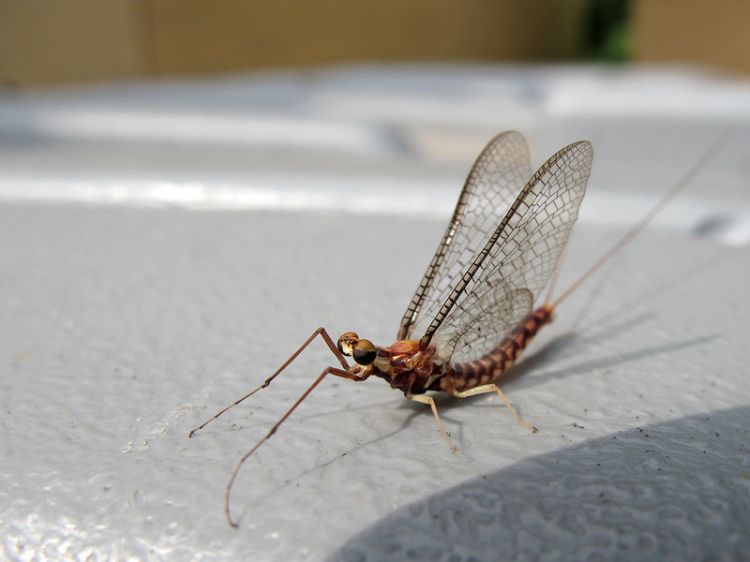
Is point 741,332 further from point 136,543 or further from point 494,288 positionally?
point 136,543

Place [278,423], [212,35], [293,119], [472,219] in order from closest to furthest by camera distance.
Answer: [278,423], [472,219], [293,119], [212,35]

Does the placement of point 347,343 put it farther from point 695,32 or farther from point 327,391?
point 695,32

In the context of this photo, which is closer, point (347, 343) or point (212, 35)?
point (347, 343)

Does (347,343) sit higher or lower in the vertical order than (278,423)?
higher

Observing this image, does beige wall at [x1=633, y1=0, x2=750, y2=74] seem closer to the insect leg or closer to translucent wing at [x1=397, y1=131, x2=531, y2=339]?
translucent wing at [x1=397, y1=131, x2=531, y2=339]

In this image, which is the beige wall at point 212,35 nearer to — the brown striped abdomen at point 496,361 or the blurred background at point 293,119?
the blurred background at point 293,119

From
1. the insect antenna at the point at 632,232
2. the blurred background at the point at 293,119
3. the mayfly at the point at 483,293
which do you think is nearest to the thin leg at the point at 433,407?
the mayfly at the point at 483,293

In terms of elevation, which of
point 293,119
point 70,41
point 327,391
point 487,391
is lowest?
point 487,391

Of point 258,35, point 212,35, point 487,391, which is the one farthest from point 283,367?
point 258,35
